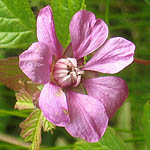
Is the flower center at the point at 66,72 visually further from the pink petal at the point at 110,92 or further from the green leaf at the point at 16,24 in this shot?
the green leaf at the point at 16,24

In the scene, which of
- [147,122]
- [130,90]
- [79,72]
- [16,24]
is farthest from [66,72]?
[130,90]

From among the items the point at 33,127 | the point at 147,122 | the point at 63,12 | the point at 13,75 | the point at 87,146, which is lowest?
the point at 87,146

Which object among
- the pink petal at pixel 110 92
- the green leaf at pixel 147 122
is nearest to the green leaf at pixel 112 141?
the green leaf at pixel 147 122

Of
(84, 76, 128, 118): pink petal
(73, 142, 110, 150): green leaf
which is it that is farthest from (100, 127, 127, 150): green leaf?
(84, 76, 128, 118): pink petal

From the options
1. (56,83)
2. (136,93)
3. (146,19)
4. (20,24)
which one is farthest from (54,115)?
(146,19)

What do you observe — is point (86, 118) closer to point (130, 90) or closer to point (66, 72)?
point (66, 72)

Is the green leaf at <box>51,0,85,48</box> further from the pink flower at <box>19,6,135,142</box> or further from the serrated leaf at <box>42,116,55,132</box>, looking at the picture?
the serrated leaf at <box>42,116,55,132</box>

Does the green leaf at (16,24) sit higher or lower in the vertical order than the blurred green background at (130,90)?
higher
